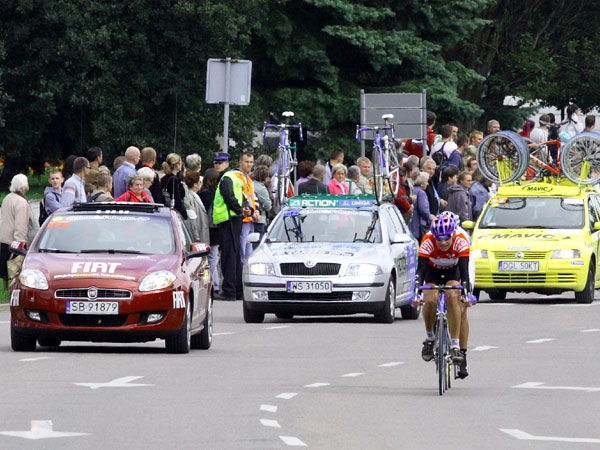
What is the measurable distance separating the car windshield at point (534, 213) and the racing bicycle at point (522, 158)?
694 mm

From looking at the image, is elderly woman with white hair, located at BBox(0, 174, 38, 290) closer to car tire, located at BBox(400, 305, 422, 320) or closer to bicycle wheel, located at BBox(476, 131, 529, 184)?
car tire, located at BBox(400, 305, 422, 320)

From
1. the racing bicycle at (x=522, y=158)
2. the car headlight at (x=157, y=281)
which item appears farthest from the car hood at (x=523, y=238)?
the car headlight at (x=157, y=281)

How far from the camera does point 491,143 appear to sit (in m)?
30.7

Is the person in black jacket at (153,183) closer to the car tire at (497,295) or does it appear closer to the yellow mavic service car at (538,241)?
the yellow mavic service car at (538,241)

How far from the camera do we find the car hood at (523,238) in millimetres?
28156

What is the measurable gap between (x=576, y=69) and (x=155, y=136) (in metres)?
15.7

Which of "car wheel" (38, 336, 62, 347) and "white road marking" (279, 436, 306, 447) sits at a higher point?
"white road marking" (279, 436, 306, 447)

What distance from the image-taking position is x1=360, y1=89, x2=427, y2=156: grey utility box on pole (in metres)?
35.7

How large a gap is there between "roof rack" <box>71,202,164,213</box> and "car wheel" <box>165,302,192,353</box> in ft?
5.02

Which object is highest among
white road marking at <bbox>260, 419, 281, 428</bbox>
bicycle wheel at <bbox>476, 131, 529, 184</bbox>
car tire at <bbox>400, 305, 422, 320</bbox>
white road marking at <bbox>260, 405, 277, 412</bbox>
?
bicycle wheel at <bbox>476, 131, 529, 184</bbox>

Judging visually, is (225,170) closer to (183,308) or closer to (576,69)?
(183,308)

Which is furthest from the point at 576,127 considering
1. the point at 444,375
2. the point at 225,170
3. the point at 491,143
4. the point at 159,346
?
the point at 444,375

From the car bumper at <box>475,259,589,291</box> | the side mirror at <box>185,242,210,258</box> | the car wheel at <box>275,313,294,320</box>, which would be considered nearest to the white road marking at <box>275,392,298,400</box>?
the side mirror at <box>185,242,210,258</box>

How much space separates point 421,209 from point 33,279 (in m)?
12.4
